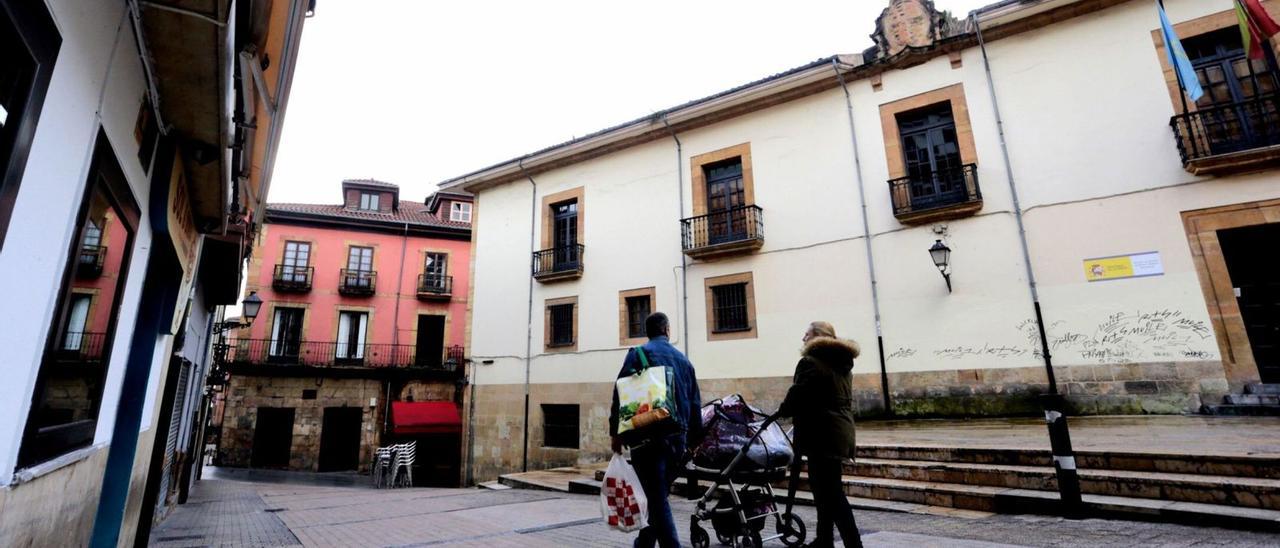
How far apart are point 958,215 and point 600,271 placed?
28.0ft

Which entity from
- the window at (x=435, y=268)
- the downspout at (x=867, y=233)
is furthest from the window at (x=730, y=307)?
the window at (x=435, y=268)

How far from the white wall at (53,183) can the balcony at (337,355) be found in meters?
19.7

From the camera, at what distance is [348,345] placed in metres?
22.1

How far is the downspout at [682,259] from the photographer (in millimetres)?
13258

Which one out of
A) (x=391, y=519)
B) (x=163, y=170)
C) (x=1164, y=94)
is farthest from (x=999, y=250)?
(x=163, y=170)

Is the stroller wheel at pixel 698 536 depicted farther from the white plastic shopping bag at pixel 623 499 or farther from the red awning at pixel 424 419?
the red awning at pixel 424 419

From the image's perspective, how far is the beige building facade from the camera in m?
8.91

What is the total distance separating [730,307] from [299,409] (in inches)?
688

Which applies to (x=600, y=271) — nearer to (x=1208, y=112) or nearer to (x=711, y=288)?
(x=711, y=288)

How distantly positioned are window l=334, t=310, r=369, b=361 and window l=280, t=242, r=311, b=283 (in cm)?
212

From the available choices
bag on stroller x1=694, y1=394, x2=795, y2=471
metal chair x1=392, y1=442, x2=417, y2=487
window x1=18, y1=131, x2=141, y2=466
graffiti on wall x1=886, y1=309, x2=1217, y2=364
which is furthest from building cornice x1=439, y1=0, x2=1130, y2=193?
window x1=18, y1=131, x2=141, y2=466

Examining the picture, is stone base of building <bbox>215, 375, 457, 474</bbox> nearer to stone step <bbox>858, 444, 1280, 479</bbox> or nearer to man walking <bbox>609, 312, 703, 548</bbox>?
stone step <bbox>858, 444, 1280, 479</bbox>

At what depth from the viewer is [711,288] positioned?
13133 millimetres

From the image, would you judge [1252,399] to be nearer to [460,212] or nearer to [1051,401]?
[1051,401]
